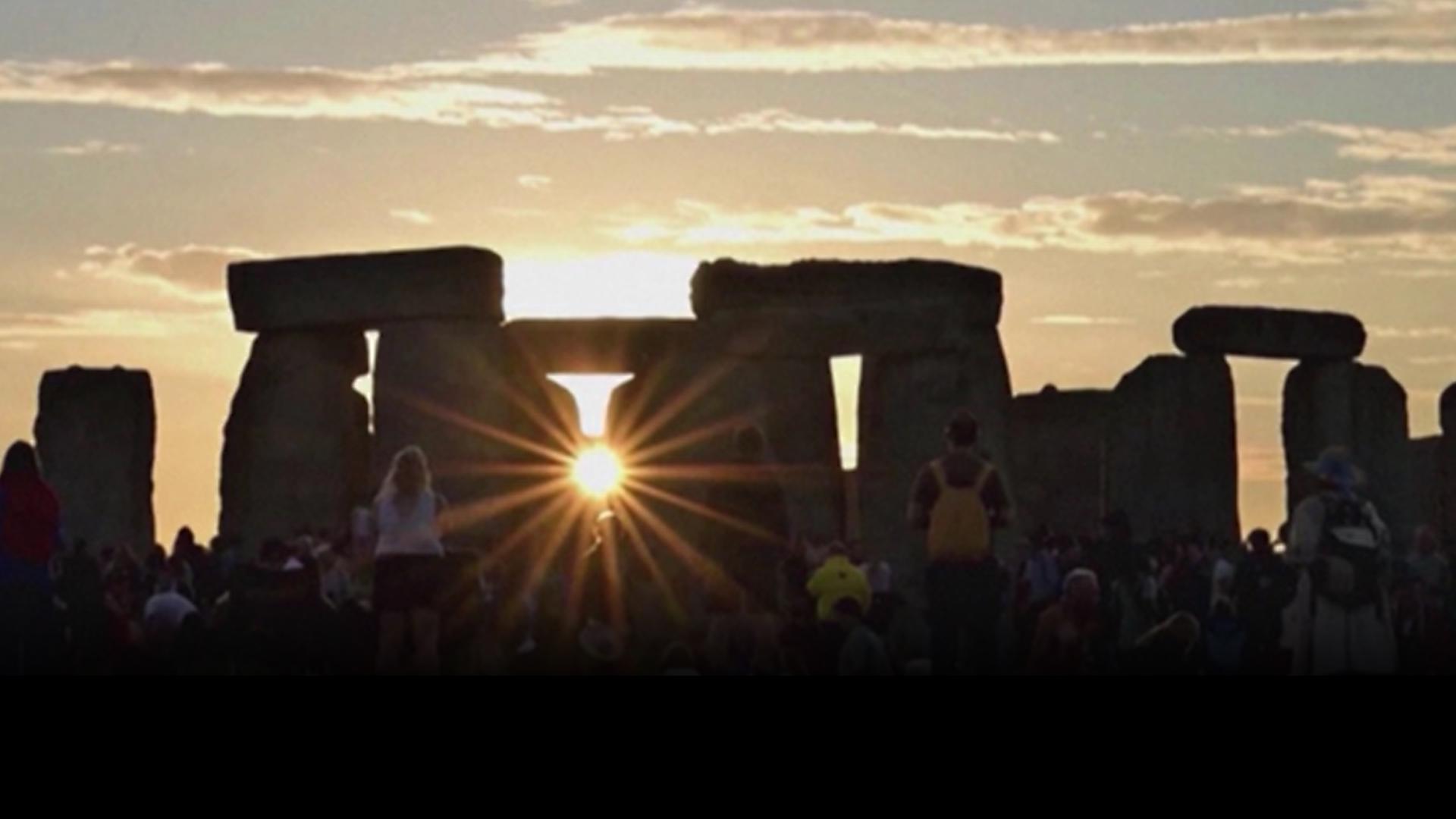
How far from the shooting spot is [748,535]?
50.4 feet

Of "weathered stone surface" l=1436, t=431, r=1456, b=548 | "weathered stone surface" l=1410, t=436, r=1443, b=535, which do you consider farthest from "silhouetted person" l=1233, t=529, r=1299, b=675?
"weathered stone surface" l=1436, t=431, r=1456, b=548

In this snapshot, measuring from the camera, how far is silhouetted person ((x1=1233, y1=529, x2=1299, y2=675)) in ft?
57.9

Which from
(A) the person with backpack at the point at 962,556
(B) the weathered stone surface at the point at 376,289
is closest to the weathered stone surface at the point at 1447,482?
(B) the weathered stone surface at the point at 376,289

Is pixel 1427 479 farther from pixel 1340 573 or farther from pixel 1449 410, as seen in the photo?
pixel 1340 573

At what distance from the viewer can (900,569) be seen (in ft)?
88.5

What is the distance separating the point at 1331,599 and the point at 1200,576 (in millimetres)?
5364

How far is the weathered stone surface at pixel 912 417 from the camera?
2745 centimetres

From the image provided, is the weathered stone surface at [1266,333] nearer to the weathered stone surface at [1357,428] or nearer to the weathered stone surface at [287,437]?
the weathered stone surface at [1357,428]

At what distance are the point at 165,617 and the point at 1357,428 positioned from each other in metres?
17.3

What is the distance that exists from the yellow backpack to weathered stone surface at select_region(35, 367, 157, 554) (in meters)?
12.6

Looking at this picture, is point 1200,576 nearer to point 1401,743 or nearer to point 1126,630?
point 1126,630

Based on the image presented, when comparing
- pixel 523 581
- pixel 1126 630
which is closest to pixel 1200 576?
pixel 1126 630

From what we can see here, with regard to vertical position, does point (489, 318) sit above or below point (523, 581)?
above

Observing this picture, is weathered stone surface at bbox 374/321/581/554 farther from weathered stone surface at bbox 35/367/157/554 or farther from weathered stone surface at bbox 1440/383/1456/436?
weathered stone surface at bbox 1440/383/1456/436
